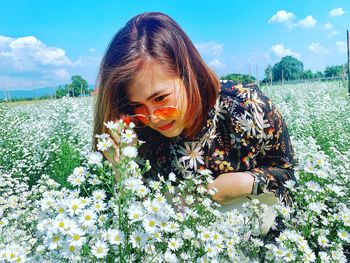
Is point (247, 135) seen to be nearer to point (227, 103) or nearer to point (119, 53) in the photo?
point (227, 103)

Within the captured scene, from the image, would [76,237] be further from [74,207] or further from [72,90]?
[72,90]

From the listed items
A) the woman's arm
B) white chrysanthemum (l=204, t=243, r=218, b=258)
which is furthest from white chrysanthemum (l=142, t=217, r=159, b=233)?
the woman's arm

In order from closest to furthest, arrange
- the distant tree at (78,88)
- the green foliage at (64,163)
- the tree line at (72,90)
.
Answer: the green foliage at (64,163)
the tree line at (72,90)
the distant tree at (78,88)

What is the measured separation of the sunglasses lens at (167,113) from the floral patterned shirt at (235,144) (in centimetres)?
38

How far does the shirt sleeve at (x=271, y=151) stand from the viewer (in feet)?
5.74

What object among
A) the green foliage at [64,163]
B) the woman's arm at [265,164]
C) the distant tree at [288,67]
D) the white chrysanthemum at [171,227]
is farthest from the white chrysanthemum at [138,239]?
the distant tree at [288,67]

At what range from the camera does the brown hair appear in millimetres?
1474

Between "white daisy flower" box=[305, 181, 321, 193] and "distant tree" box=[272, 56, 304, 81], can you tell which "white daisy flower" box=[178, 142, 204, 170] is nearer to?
"white daisy flower" box=[305, 181, 321, 193]

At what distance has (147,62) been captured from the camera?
1.46 m

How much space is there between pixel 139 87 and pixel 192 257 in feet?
2.15

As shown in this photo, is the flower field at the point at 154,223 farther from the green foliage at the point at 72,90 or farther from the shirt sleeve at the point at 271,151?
the green foliage at the point at 72,90

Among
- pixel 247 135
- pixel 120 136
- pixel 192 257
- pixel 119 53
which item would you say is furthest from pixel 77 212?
pixel 247 135

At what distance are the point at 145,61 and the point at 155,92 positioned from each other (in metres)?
0.14

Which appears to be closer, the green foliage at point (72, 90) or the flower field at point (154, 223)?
the flower field at point (154, 223)
